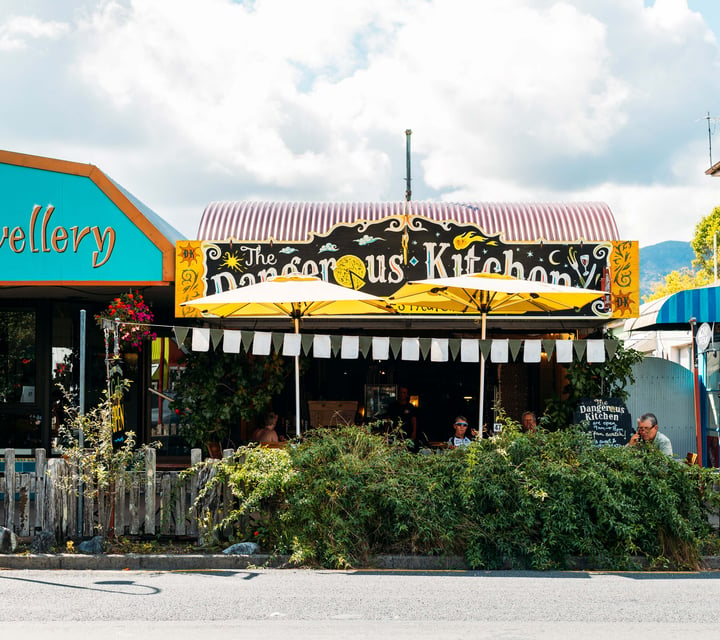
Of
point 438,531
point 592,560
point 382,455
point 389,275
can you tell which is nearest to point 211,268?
point 389,275

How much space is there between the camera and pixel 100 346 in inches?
591

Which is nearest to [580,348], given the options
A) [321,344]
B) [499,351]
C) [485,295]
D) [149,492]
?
[499,351]

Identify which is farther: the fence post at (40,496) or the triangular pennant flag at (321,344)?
the triangular pennant flag at (321,344)

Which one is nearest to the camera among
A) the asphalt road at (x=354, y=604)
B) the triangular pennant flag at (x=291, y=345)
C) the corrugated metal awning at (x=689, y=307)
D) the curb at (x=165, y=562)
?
the asphalt road at (x=354, y=604)

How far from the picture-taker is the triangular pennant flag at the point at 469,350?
35.4 ft

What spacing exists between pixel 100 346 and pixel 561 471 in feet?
30.7

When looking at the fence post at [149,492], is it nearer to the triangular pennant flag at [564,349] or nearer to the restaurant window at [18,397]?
the triangular pennant flag at [564,349]

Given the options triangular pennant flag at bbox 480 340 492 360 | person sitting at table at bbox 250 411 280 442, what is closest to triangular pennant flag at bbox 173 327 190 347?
person sitting at table at bbox 250 411 280 442

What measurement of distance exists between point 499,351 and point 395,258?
99.9 inches

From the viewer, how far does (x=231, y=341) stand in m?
10.8

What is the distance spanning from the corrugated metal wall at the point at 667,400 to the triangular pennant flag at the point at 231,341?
8.25 meters

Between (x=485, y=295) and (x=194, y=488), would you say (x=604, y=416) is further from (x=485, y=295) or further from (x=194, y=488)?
(x=194, y=488)

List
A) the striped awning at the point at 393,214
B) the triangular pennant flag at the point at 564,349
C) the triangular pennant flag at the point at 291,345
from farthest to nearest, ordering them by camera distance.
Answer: the striped awning at the point at 393,214 → the triangular pennant flag at the point at 564,349 → the triangular pennant flag at the point at 291,345

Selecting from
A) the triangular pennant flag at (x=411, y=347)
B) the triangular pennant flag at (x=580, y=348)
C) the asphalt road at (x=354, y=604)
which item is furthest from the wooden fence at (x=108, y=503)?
the triangular pennant flag at (x=580, y=348)
